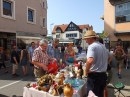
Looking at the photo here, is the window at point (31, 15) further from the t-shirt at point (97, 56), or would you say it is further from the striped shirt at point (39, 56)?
the t-shirt at point (97, 56)

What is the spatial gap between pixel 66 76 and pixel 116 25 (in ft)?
42.2

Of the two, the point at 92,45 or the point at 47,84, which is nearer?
the point at 92,45

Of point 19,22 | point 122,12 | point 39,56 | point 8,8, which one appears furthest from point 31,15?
point 39,56

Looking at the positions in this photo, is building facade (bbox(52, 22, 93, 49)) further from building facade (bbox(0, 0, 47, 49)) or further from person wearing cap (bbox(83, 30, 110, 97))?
person wearing cap (bbox(83, 30, 110, 97))

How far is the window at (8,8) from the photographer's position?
1355 centimetres

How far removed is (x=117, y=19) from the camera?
15.0 meters

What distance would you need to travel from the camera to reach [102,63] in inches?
113

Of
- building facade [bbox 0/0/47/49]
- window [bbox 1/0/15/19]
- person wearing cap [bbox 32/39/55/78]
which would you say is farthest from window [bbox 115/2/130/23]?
person wearing cap [bbox 32/39/55/78]

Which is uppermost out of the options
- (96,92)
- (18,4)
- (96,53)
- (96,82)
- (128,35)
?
(18,4)

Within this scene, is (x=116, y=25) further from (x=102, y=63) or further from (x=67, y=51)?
(x=102, y=63)

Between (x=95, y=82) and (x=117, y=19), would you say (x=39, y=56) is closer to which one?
(x=95, y=82)

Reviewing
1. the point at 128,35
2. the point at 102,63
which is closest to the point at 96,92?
the point at 102,63

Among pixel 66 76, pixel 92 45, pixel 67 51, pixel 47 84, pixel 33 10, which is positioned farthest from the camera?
pixel 33 10

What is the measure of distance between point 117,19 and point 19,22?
10232mm
